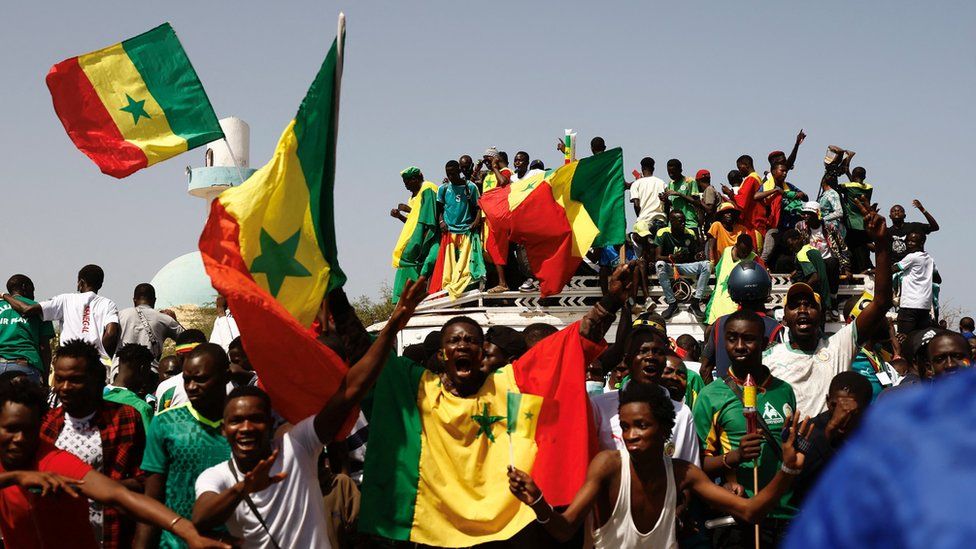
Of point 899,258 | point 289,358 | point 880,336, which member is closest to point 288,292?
point 289,358

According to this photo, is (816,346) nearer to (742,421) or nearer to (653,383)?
(742,421)

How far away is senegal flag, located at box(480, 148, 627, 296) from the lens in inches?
351

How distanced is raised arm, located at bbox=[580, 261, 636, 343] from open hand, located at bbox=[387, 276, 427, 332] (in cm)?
96

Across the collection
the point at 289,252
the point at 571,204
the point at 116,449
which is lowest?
the point at 116,449

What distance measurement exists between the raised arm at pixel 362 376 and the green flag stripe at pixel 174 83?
3.54 m

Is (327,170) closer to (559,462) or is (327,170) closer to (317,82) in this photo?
(317,82)

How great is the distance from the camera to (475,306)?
15508 millimetres

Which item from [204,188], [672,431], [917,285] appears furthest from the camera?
[204,188]

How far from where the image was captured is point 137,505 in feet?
15.0

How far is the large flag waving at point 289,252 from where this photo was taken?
18.0ft

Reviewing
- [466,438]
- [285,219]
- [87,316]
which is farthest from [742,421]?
[87,316]

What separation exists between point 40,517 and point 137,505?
64 centimetres

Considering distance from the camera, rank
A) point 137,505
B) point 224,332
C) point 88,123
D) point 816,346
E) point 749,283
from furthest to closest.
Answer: point 224,332, point 88,123, point 749,283, point 816,346, point 137,505

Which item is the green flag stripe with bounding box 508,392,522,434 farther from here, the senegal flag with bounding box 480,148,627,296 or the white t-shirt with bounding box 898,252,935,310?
the white t-shirt with bounding box 898,252,935,310
